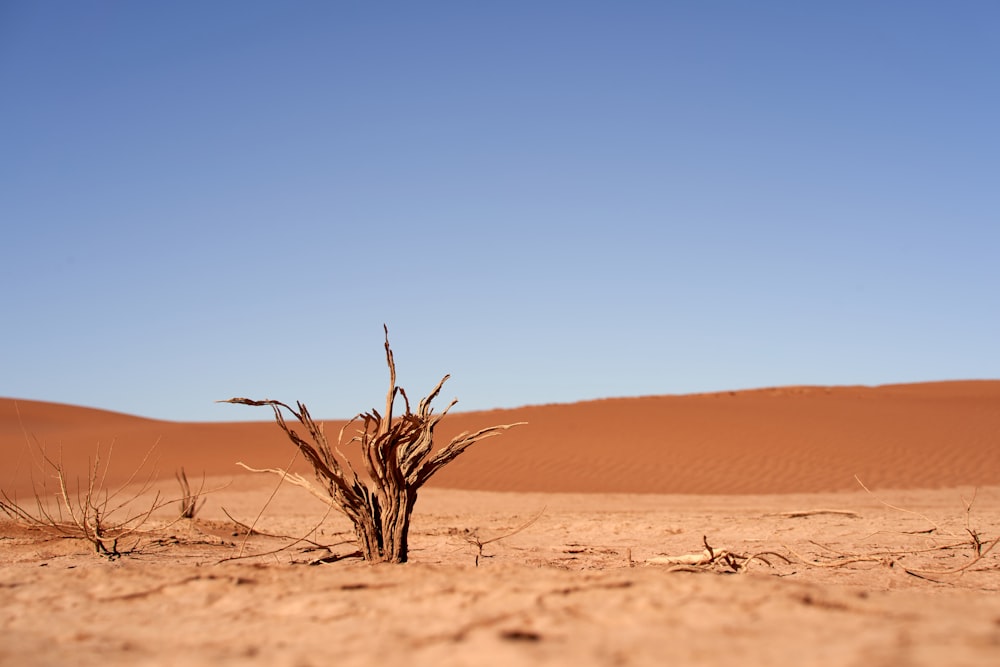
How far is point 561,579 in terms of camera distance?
2672mm

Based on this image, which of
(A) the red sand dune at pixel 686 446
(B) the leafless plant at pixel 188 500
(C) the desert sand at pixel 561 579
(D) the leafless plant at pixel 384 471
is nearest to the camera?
(C) the desert sand at pixel 561 579

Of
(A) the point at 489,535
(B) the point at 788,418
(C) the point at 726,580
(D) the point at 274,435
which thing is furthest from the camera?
(D) the point at 274,435

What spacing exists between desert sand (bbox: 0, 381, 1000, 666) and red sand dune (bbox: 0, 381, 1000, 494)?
0.56 feet

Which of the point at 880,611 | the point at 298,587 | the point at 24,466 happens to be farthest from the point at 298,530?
the point at 24,466

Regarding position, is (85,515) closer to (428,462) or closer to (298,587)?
(428,462)

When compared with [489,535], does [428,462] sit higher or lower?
higher

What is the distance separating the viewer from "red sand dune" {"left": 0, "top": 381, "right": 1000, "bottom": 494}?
49.9 feet

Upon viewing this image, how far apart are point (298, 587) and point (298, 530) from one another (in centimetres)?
536

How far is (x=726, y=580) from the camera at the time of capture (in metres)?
2.59

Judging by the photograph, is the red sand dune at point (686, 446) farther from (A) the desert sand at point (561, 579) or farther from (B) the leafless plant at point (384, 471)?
(B) the leafless plant at point (384, 471)

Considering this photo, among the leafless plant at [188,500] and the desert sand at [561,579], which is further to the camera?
the leafless plant at [188,500]

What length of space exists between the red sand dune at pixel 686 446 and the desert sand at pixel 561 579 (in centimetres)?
17

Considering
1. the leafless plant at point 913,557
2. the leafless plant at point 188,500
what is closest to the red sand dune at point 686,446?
the leafless plant at point 188,500

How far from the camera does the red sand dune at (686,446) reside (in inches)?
598
